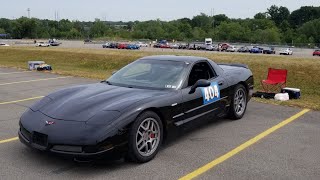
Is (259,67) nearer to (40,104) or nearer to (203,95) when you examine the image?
(203,95)

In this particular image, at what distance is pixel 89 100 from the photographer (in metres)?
4.89

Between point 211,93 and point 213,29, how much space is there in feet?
481

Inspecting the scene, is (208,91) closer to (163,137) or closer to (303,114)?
(163,137)

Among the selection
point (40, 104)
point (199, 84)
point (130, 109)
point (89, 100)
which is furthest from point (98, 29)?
point (130, 109)

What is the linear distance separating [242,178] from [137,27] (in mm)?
165385

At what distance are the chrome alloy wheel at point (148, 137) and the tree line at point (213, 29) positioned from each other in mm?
107621

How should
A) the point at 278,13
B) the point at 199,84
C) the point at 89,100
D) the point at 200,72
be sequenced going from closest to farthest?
1. the point at 89,100
2. the point at 199,84
3. the point at 200,72
4. the point at 278,13

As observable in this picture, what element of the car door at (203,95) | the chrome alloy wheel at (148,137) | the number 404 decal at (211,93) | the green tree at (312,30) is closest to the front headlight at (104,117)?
the chrome alloy wheel at (148,137)

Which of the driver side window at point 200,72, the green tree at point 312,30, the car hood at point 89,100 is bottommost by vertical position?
the car hood at point 89,100

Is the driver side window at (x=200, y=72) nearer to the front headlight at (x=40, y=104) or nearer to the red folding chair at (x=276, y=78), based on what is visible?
the front headlight at (x=40, y=104)

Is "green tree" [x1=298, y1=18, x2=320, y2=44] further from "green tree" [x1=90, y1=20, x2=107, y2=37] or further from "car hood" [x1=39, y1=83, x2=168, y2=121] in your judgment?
"car hood" [x1=39, y1=83, x2=168, y2=121]

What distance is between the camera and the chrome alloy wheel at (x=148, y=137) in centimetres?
465

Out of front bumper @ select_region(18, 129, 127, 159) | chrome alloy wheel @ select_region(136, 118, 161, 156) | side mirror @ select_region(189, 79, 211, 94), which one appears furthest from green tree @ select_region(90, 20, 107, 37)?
front bumper @ select_region(18, 129, 127, 159)

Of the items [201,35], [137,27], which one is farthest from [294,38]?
[137,27]
